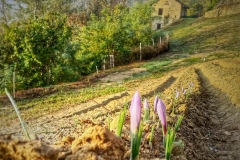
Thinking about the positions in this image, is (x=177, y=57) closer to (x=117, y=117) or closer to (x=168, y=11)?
(x=117, y=117)

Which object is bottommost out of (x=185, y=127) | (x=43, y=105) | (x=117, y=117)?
(x=43, y=105)

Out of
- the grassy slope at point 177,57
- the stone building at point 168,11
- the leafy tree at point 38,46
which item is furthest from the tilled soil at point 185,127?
the stone building at point 168,11

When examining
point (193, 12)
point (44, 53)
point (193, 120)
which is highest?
point (193, 12)

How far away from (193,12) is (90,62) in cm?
3884

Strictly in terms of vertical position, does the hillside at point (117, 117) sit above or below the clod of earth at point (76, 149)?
below

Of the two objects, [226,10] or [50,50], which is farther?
[226,10]

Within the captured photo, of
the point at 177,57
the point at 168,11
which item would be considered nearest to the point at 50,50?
the point at 177,57

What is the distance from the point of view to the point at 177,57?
1958 cm

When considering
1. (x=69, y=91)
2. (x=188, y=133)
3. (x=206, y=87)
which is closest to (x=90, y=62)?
(x=69, y=91)

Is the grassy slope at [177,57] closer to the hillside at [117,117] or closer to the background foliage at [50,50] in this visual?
the hillside at [117,117]

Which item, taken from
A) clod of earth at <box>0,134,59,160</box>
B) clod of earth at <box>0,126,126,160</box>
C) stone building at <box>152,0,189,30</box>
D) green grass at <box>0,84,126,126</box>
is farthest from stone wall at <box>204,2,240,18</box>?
clod of earth at <box>0,134,59,160</box>

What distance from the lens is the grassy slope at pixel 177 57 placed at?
24.9ft

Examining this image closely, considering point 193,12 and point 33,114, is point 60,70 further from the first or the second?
point 193,12

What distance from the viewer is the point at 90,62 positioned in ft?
56.3
